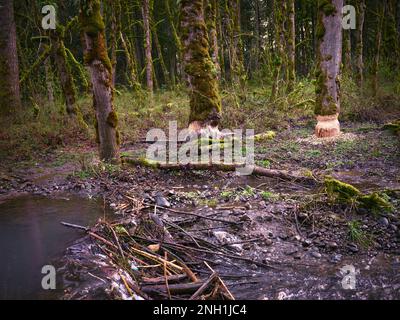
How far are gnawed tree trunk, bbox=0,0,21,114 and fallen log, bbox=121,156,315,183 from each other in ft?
22.0

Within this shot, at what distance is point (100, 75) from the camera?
24.4 feet

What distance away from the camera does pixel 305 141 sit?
34.0 ft

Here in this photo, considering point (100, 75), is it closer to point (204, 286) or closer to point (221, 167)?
point (221, 167)

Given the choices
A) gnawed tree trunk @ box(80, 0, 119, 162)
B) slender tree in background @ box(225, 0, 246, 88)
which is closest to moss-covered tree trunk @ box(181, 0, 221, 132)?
gnawed tree trunk @ box(80, 0, 119, 162)

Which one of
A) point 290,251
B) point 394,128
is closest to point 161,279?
point 290,251

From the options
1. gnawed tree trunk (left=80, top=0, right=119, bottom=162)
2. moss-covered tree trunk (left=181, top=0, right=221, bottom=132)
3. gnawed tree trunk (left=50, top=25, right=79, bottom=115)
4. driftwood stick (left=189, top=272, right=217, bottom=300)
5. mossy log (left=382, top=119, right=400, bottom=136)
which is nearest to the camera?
driftwood stick (left=189, top=272, right=217, bottom=300)

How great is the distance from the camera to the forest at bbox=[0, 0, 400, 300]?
148 inches

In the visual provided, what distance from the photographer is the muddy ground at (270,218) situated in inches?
145

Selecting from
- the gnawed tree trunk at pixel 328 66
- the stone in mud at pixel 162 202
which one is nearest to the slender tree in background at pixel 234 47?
the gnawed tree trunk at pixel 328 66

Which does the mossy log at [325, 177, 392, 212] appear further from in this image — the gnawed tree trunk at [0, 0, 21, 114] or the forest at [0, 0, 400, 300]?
the gnawed tree trunk at [0, 0, 21, 114]

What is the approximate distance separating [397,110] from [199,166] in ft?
33.3

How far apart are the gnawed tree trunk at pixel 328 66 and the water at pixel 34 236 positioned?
24.0ft
